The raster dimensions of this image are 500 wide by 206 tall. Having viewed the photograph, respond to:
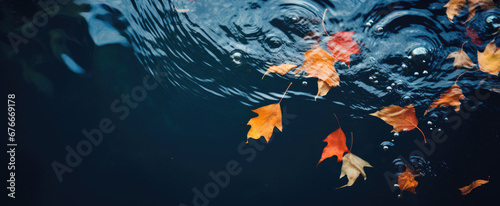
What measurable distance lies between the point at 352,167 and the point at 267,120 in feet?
2.72

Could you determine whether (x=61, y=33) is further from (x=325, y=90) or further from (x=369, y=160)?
(x=369, y=160)

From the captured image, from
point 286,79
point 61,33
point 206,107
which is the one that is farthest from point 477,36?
point 61,33

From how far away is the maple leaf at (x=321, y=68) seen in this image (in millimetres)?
1223

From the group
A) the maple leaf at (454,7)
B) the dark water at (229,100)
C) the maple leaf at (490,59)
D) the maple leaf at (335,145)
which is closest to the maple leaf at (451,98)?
the dark water at (229,100)

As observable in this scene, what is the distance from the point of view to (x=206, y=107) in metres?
1.81

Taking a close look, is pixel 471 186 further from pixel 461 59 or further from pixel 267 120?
pixel 267 120

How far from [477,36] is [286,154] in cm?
139

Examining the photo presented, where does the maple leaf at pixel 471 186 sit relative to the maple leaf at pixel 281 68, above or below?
below

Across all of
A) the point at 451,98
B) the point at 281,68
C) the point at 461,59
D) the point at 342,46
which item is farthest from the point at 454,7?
the point at 281,68

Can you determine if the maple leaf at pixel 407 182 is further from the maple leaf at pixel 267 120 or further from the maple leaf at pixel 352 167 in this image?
the maple leaf at pixel 267 120

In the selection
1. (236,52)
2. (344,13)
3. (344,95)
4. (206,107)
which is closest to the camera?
(344,13)

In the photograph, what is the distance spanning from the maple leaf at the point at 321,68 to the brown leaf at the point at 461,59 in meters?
0.56

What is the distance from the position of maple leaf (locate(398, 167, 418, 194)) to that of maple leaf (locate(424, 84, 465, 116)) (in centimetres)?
71

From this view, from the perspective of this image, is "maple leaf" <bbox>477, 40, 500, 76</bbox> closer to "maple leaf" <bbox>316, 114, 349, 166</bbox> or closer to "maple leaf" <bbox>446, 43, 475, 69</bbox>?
"maple leaf" <bbox>446, 43, 475, 69</bbox>
